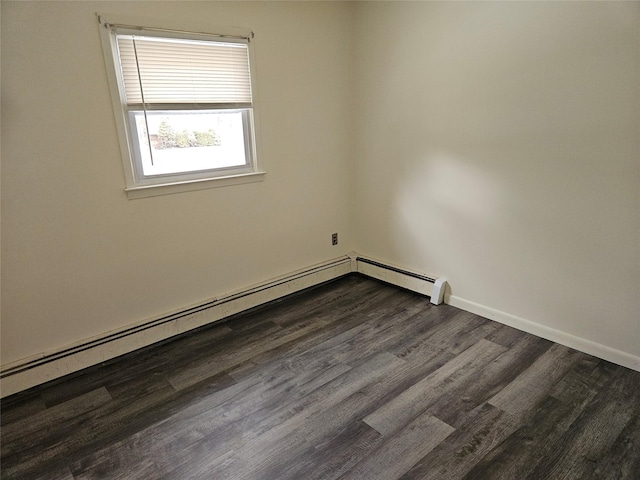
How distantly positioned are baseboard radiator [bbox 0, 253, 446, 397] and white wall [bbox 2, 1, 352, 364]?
7cm

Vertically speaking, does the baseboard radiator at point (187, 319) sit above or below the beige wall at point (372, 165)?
below

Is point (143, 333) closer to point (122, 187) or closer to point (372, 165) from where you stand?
point (122, 187)

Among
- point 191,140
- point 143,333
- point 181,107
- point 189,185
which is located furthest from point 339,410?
point 181,107

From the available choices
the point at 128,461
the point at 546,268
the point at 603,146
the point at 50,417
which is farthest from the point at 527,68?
the point at 50,417

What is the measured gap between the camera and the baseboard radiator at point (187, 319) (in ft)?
7.41

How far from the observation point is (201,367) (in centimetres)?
244

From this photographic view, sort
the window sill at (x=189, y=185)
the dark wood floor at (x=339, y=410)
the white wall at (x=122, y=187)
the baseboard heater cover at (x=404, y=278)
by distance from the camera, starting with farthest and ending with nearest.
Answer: the baseboard heater cover at (x=404, y=278) → the window sill at (x=189, y=185) → the white wall at (x=122, y=187) → the dark wood floor at (x=339, y=410)

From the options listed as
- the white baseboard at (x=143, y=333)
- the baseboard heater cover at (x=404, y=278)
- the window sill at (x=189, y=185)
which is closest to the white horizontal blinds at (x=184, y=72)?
the window sill at (x=189, y=185)

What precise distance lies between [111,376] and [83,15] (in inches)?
81.3

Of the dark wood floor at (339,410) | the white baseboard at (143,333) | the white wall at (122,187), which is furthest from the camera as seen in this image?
the white baseboard at (143,333)

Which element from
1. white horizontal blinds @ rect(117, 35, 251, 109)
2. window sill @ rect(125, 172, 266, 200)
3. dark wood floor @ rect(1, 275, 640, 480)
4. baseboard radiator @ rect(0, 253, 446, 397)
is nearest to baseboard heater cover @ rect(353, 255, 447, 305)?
baseboard radiator @ rect(0, 253, 446, 397)

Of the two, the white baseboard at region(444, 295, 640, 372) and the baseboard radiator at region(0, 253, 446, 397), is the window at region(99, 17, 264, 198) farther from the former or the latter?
the white baseboard at region(444, 295, 640, 372)

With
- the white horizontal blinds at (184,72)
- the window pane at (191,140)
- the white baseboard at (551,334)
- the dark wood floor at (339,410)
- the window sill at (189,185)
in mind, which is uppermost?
the white horizontal blinds at (184,72)

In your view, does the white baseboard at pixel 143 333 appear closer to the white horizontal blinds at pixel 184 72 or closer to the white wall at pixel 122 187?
the white wall at pixel 122 187
